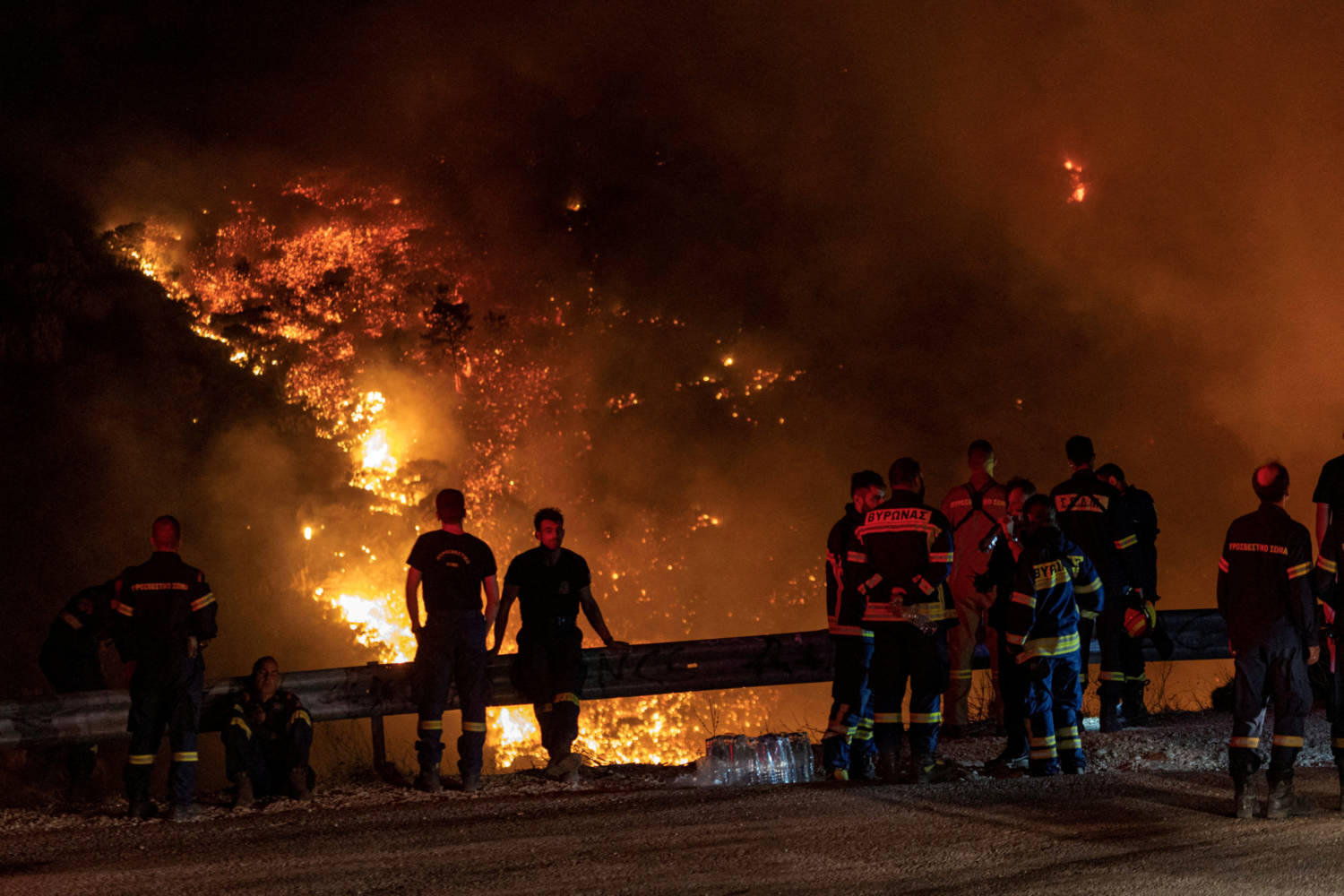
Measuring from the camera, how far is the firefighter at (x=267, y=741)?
7.46m

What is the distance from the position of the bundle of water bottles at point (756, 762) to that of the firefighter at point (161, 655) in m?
3.05

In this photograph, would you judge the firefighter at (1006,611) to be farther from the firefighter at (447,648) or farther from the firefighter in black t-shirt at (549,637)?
the firefighter at (447,648)

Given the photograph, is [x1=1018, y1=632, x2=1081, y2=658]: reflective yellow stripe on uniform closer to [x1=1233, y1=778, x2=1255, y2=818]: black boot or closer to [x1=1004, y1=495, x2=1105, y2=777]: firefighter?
[x1=1004, y1=495, x2=1105, y2=777]: firefighter

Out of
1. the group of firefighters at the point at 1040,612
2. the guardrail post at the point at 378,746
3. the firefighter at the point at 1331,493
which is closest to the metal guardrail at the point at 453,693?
the guardrail post at the point at 378,746

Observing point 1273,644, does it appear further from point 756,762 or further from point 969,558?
point 756,762

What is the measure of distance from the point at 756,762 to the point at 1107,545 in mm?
3033

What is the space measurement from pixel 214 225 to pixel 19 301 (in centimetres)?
257

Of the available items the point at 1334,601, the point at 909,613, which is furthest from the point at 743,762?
the point at 1334,601

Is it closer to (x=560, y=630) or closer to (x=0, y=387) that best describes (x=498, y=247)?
(x=0, y=387)

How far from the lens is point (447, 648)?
Answer: 26.0 ft

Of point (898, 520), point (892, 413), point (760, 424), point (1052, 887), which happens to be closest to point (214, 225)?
point (760, 424)

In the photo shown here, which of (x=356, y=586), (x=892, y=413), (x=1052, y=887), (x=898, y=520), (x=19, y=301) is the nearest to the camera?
(x=1052, y=887)

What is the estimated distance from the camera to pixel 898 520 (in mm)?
7395

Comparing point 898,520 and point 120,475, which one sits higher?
point 120,475
